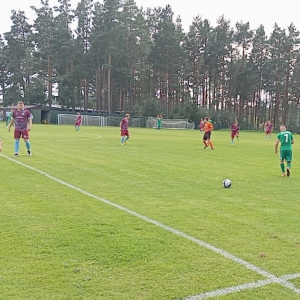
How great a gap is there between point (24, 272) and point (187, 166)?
30.5ft

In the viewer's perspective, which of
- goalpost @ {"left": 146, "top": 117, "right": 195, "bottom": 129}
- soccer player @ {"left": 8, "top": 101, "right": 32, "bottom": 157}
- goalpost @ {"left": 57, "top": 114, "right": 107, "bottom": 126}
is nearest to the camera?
soccer player @ {"left": 8, "top": 101, "right": 32, "bottom": 157}

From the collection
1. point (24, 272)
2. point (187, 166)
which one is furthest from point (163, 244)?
point (187, 166)

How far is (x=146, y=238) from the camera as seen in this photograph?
528 centimetres

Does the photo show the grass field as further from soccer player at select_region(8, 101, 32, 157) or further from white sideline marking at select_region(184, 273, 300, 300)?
soccer player at select_region(8, 101, 32, 157)

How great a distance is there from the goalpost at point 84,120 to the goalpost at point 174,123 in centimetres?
731

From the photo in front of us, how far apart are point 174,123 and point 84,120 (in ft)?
45.5

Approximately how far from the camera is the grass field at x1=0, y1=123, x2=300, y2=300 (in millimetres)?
3887

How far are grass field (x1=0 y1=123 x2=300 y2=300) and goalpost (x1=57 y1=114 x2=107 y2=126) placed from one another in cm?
4836

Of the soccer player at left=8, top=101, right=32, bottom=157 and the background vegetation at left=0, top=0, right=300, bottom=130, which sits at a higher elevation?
the background vegetation at left=0, top=0, right=300, bottom=130

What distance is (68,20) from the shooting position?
72.1m

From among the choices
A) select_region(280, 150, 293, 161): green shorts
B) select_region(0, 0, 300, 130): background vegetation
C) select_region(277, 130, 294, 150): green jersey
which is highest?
select_region(0, 0, 300, 130): background vegetation

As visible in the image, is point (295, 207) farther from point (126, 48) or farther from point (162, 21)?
point (162, 21)

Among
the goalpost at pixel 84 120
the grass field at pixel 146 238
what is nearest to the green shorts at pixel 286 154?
the grass field at pixel 146 238

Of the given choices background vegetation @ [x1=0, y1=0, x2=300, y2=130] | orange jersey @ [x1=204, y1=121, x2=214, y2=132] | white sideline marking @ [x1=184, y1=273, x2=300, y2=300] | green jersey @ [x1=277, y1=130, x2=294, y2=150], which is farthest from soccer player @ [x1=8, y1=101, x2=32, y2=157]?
background vegetation @ [x1=0, y1=0, x2=300, y2=130]
